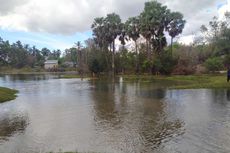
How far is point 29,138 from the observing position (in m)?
14.4

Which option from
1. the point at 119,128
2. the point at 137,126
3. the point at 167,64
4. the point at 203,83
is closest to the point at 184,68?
the point at 167,64

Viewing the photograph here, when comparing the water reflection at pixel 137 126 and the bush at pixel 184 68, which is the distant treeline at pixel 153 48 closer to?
the bush at pixel 184 68

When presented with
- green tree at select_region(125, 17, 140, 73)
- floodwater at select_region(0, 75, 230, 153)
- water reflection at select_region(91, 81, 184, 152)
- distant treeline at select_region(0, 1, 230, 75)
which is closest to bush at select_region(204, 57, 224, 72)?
distant treeline at select_region(0, 1, 230, 75)

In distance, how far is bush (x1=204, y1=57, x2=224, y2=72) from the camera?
65.2 metres

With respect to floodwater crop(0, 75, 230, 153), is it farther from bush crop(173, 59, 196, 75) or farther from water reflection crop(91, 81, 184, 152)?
bush crop(173, 59, 196, 75)

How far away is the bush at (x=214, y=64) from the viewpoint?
65188 mm

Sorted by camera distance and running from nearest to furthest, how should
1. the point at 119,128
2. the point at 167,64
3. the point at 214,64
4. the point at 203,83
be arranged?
the point at 119,128 → the point at 203,83 → the point at 214,64 → the point at 167,64

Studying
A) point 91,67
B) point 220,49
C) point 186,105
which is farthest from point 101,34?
point 186,105

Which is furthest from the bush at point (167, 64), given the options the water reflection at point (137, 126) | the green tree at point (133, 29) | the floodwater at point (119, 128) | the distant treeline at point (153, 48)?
the water reflection at point (137, 126)

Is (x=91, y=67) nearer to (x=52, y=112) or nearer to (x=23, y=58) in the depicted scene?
(x=52, y=112)

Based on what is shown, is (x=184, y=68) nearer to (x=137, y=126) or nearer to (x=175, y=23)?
(x=175, y=23)

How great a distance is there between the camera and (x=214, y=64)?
65.3 m

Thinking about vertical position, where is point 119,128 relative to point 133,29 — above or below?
below

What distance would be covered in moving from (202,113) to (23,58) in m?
144
